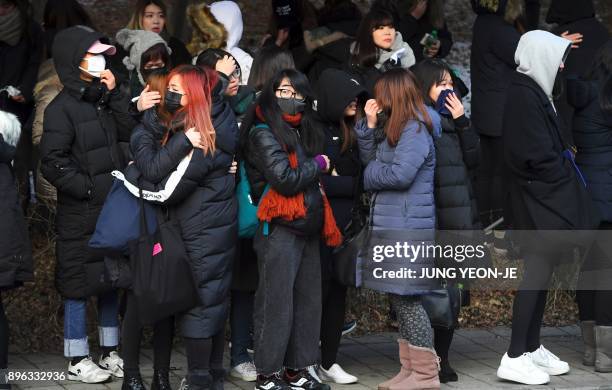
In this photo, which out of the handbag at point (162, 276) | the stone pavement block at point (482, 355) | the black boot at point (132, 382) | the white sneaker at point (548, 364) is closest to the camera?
the handbag at point (162, 276)

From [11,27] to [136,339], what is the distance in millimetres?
3379

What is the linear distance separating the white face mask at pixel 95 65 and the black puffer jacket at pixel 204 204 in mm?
697

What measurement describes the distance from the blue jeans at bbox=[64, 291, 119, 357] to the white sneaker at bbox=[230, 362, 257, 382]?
74 centimetres

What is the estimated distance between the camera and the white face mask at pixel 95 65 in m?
8.02

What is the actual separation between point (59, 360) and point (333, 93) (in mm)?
2419

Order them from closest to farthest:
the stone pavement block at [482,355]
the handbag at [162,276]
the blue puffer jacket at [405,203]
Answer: the handbag at [162,276] → the blue puffer jacket at [405,203] → the stone pavement block at [482,355]

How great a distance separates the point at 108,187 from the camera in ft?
26.3

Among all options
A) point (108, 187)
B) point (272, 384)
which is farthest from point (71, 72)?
point (272, 384)

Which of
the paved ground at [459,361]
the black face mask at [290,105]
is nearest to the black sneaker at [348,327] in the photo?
the paved ground at [459,361]

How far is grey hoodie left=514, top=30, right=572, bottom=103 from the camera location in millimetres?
8297

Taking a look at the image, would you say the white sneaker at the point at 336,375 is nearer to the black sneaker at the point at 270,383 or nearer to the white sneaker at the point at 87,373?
the black sneaker at the point at 270,383

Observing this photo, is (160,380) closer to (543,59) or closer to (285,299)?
(285,299)

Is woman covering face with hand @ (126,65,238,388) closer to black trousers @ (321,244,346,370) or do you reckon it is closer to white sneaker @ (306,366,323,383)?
white sneaker @ (306,366,323,383)

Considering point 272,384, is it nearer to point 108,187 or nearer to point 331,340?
point 331,340
